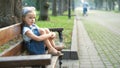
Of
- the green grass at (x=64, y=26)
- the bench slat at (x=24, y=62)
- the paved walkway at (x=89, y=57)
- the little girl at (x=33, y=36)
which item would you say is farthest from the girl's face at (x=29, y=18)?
the green grass at (x=64, y=26)

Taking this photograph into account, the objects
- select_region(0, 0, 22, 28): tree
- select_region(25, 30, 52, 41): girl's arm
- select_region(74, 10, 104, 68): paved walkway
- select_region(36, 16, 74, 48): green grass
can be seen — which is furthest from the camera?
select_region(36, 16, 74, 48): green grass

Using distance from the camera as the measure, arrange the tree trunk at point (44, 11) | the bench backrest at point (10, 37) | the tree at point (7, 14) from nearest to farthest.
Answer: the bench backrest at point (10, 37) < the tree at point (7, 14) < the tree trunk at point (44, 11)

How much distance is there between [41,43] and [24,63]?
196cm

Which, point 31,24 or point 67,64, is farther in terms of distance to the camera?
point 67,64

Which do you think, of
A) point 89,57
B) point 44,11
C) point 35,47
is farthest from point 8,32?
point 44,11

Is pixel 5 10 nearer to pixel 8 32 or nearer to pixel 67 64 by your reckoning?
pixel 67 64

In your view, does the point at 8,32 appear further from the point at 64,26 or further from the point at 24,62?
the point at 64,26

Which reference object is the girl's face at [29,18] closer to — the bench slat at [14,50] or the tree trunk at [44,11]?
the bench slat at [14,50]

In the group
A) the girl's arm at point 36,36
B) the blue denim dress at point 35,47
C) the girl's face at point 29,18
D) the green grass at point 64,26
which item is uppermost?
the girl's face at point 29,18

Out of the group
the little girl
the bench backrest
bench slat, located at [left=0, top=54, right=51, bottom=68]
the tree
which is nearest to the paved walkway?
the tree

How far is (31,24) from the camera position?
18.3 ft

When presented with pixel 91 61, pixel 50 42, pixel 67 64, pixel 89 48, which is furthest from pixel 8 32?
pixel 89 48

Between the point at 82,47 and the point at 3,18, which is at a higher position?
the point at 3,18

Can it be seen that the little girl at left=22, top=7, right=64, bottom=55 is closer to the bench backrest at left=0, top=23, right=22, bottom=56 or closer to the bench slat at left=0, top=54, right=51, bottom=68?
the bench backrest at left=0, top=23, right=22, bottom=56
